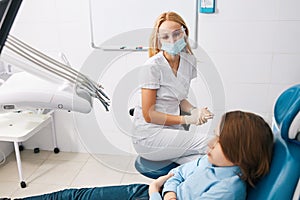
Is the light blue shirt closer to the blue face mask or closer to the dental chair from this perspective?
the dental chair

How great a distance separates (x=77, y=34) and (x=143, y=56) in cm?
48

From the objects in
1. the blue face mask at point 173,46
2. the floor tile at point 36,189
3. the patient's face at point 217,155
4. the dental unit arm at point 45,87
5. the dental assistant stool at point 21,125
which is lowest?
the floor tile at point 36,189

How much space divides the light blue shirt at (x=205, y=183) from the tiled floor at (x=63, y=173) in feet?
3.23

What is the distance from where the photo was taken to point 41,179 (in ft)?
7.87

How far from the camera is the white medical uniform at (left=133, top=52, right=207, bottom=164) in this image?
5.07 ft

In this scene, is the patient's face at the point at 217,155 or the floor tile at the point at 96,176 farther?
the floor tile at the point at 96,176

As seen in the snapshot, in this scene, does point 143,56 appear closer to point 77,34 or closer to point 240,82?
point 77,34

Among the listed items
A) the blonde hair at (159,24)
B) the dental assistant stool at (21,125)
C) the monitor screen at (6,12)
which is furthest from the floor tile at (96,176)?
the monitor screen at (6,12)

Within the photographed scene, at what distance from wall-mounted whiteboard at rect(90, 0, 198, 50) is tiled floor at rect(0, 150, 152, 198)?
77cm

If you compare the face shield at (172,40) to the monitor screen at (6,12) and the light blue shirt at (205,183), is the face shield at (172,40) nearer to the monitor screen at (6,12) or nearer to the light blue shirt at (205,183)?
the light blue shirt at (205,183)

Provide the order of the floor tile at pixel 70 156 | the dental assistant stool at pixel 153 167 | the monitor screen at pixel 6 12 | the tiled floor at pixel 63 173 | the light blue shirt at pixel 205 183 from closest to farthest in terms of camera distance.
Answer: the monitor screen at pixel 6 12 < the light blue shirt at pixel 205 183 < the dental assistant stool at pixel 153 167 < the tiled floor at pixel 63 173 < the floor tile at pixel 70 156

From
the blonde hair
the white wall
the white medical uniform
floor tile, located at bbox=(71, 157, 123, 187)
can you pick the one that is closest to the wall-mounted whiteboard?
the white wall

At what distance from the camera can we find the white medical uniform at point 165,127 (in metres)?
1.55

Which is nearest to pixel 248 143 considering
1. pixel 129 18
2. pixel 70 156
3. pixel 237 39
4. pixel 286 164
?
pixel 286 164
